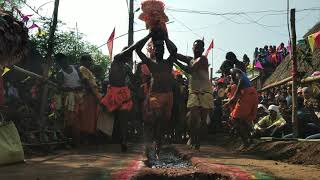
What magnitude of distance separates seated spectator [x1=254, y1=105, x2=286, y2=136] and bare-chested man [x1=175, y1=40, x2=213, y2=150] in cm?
218

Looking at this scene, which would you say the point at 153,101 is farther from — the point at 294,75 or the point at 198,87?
→ the point at 294,75

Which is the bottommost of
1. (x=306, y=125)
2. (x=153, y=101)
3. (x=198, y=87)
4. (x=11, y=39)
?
(x=306, y=125)

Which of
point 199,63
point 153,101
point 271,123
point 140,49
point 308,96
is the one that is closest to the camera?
point 153,101

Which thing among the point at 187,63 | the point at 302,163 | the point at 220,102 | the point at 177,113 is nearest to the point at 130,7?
the point at 220,102

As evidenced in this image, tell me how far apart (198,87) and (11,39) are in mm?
4946

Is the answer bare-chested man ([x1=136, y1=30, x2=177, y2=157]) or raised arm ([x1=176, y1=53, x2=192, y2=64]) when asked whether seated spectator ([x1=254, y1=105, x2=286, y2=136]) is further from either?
bare-chested man ([x1=136, y1=30, x2=177, y2=157])

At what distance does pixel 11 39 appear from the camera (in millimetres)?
3945

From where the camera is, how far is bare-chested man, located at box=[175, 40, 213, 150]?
840 cm

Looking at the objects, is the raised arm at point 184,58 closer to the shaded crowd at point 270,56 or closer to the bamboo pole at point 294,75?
the bamboo pole at point 294,75

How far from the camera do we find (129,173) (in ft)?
15.5

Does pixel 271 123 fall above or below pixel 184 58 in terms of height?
below

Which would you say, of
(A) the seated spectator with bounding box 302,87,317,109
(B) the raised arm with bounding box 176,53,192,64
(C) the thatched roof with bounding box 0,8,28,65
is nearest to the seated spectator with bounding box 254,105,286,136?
(A) the seated spectator with bounding box 302,87,317,109

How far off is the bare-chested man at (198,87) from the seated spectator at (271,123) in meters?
2.18

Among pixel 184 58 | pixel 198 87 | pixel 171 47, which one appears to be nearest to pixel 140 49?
pixel 171 47
